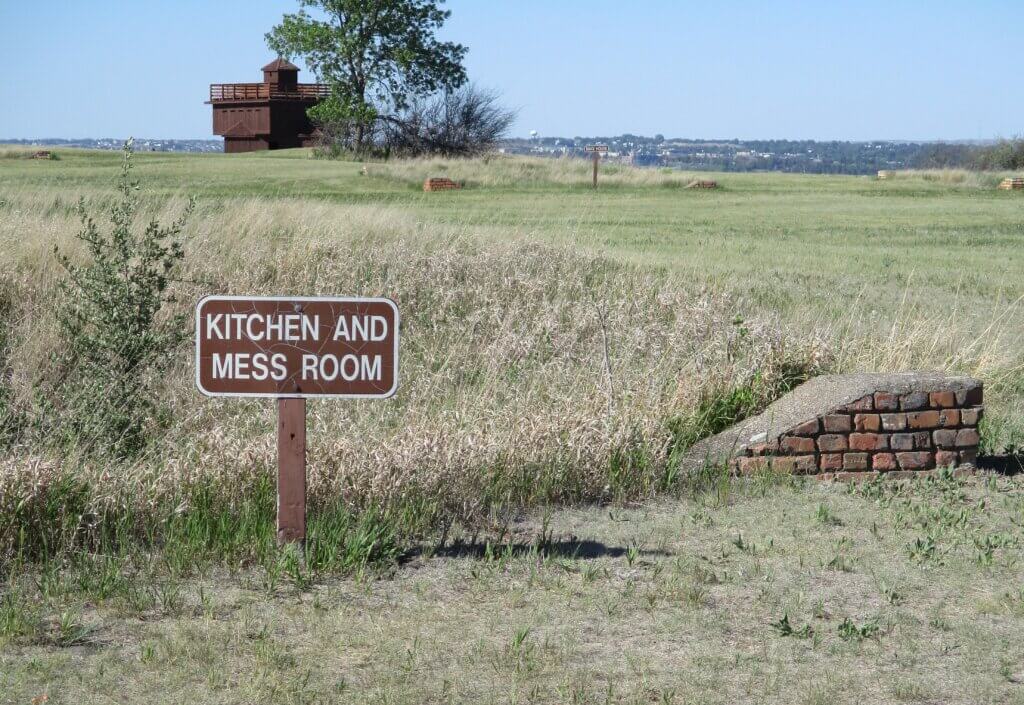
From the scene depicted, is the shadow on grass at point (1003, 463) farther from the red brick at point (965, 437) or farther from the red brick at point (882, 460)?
the red brick at point (882, 460)

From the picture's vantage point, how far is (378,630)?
4.11 meters

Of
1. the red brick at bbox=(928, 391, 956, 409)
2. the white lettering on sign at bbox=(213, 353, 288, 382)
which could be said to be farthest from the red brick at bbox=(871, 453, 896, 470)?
the white lettering on sign at bbox=(213, 353, 288, 382)

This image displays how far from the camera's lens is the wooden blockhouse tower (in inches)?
2657

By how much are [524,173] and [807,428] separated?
3525cm

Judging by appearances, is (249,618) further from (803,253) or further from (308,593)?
(803,253)

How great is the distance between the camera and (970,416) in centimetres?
625

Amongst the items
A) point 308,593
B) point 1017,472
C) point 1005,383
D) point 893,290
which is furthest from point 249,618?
point 893,290

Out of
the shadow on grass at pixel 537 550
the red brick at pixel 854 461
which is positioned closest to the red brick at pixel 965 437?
the red brick at pixel 854 461

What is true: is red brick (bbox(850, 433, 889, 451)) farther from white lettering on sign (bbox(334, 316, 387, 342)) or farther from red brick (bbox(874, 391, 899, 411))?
white lettering on sign (bbox(334, 316, 387, 342))

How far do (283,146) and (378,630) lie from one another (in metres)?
67.2

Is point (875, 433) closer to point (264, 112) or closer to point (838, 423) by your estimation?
point (838, 423)

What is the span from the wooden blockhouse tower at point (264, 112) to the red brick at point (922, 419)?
63.6m

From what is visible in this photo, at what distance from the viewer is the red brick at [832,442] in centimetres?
618

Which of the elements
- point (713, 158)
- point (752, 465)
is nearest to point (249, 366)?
point (752, 465)
